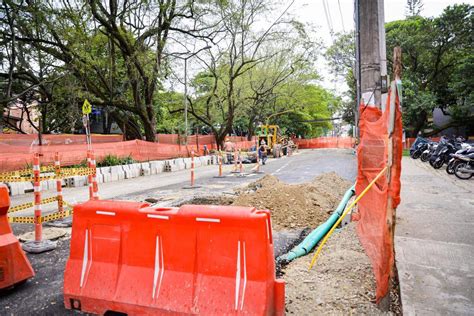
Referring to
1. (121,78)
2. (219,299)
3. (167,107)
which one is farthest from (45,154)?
(167,107)

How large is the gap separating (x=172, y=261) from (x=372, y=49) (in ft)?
14.7

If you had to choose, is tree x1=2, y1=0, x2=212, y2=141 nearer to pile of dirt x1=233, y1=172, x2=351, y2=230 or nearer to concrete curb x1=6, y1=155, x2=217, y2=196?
concrete curb x1=6, y1=155, x2=217, y2=196

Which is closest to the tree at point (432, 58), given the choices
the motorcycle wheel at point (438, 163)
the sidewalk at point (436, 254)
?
the motorcycle wheel at point (438, 163)

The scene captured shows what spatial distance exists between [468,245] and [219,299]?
3.78 meters

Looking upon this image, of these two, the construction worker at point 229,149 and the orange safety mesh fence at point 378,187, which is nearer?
the orange safety mesh fence at point 378,187

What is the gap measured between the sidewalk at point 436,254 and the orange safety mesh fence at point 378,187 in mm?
370

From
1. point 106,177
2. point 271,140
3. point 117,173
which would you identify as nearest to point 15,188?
point 106,177

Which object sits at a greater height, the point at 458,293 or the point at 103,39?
the point at 103,39

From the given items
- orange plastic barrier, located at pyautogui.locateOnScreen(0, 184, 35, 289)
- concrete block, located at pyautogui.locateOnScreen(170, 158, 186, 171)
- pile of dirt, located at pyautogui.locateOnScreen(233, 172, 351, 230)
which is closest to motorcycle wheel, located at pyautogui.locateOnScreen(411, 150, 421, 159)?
concrete block, located at pyautogui.locateOnScreen(170, 158, 186, 171)

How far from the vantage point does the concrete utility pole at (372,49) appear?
18.4ft

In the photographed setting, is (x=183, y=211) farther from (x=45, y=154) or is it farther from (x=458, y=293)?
(x=45, y=154)

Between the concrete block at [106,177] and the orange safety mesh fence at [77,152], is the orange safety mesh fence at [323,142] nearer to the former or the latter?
the orange safety mesh fence at [77,152]

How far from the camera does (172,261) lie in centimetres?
315

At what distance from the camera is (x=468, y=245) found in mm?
4844
